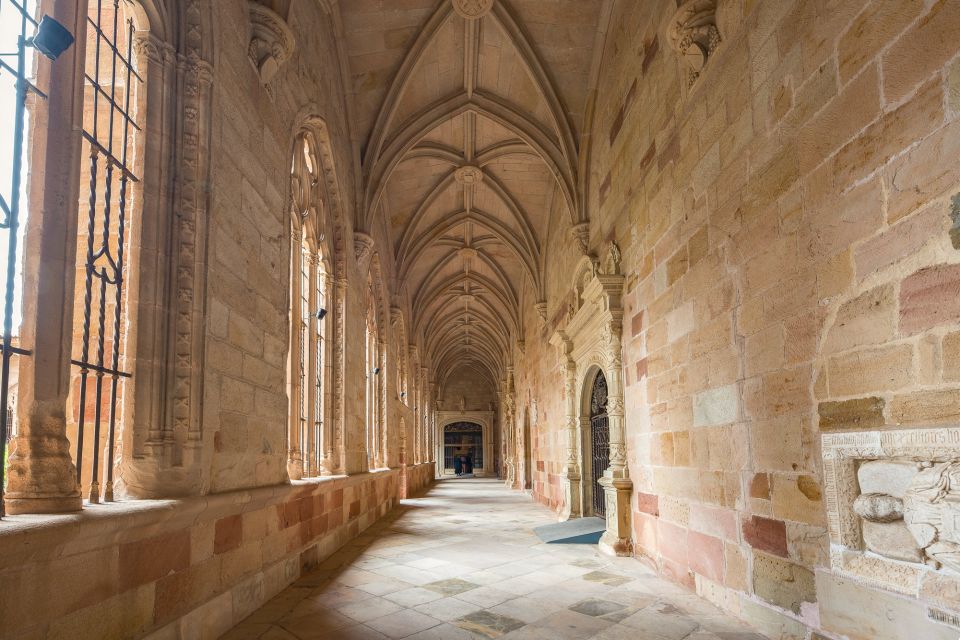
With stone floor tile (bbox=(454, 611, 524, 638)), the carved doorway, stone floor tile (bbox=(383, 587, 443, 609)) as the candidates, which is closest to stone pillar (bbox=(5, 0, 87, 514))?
stone floor tile (bbox=(454, 611, 524, 638))

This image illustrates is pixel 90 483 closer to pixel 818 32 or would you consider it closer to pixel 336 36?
pixel 818 32

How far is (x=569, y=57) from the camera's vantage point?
7.80 metres

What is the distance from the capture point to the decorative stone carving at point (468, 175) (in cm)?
1074

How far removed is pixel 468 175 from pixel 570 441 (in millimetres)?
4983

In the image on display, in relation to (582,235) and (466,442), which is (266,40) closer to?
(582,235)

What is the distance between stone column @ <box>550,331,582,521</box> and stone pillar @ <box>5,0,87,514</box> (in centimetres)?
719

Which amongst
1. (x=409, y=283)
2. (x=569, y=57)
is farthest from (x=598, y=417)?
(x=409, y=283)

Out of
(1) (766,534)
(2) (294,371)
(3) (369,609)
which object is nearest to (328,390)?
(2) (294,371)

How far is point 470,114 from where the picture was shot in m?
9.58

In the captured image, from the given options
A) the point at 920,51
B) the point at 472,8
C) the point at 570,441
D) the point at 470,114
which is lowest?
the point at 570,441

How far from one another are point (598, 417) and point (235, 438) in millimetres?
5586

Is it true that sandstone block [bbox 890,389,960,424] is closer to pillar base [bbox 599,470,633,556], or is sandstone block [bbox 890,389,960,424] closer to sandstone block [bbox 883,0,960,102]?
sandstone block [bbox 883,0,960,102]

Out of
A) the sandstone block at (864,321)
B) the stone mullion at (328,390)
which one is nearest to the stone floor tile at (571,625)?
the sandstone block at (864,321)

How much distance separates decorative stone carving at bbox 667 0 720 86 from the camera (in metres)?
4.09
